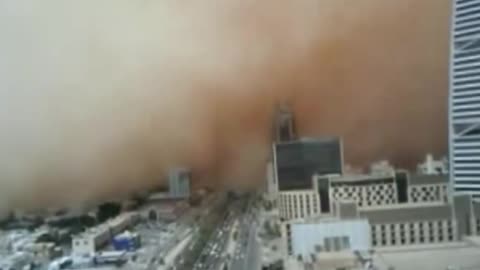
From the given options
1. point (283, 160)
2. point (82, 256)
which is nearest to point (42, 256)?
point (82, 256)

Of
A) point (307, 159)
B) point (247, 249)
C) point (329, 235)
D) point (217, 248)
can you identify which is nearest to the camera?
point (329, 235)

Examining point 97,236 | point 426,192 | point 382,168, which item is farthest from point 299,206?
point 97,236

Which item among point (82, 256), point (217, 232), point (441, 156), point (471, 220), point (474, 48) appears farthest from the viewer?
point (441, 156)

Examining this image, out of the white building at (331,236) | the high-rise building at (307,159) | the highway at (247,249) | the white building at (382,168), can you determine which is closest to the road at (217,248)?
the highway at (247,249)

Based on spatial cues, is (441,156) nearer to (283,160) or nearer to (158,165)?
(283,160)

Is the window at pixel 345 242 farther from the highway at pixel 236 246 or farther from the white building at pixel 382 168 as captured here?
the white building at pixel 382 168

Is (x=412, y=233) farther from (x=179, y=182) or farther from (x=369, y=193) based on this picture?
(x=179, y=182)
